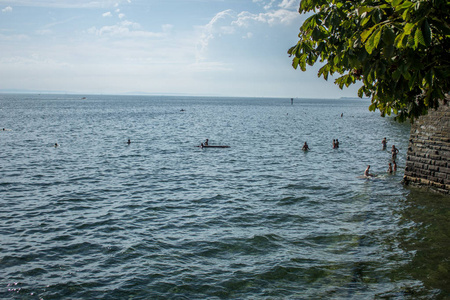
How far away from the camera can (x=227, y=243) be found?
48.4 ft

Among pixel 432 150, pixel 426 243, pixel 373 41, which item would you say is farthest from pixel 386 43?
pixel 432 150

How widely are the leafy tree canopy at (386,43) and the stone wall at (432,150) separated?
11.3m

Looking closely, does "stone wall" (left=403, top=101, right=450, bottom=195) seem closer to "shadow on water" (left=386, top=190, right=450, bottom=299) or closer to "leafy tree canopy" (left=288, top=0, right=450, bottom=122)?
"shadow on water" (left=386, top=190, right=450, bottom=299)

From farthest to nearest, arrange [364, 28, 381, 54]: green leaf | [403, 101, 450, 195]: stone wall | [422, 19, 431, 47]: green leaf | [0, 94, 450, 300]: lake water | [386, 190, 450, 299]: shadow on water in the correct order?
1. [403, 101, 450, 195]: stone wall
2. [0, 94, 450, 300]: lake water
3. [386, 190, 450, 299]: shadow on water
4. [364, 28, 381, 54]: green leaf
5. [422, 19, 431, 47]: green leaf

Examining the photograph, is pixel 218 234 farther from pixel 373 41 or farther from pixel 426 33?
pixel 426 33

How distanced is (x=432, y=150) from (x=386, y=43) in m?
16.3

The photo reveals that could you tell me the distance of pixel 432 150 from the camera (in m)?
19.4

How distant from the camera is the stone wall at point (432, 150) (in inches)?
730

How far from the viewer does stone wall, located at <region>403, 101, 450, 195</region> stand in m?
18.5

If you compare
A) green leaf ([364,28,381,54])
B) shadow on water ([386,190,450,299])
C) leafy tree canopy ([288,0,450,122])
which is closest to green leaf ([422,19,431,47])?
leafy tree canopy ([288,0,450,122])

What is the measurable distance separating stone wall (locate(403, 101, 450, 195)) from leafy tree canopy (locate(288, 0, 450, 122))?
37.0 feet

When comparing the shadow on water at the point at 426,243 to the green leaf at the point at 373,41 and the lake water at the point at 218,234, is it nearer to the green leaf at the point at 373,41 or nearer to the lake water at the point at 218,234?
the lake water at the point at 218,234

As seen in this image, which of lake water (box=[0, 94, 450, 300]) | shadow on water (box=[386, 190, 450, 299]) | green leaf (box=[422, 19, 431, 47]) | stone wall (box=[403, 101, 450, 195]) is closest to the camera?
green leaf (box=[422, 19, 431, 47])

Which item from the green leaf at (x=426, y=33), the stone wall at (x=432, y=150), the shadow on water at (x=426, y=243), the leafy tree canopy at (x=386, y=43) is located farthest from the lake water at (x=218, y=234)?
the green leaf at (x=426, y=33)
